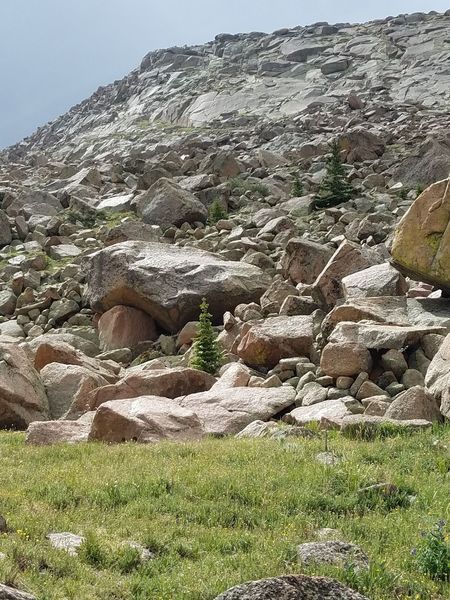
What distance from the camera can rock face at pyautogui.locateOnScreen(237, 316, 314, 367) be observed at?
57.3 ft

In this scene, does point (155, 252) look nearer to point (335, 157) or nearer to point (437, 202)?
point (437, 202)

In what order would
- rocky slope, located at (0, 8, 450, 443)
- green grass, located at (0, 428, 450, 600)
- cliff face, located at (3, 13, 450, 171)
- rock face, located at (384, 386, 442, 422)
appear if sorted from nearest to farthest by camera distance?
green grass, located at (0, 428, 450, 600), rock face, located at (384, 386, 442, 422), rocky slope, located at (0, 8, 450, 443), cliff face, located at (3, 13, 450, 171)

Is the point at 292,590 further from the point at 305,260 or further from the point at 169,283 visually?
the point at 305,260

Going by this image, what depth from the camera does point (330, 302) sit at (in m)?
19.7

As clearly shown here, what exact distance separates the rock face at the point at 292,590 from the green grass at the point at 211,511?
1.11 metres

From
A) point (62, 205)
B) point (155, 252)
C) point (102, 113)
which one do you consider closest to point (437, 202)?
point (155, 252)

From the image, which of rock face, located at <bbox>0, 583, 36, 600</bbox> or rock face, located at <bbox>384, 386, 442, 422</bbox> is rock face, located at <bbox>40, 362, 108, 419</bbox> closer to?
rock face, located at <bbox>384, 386, 442, 422</bbox>

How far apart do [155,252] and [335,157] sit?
1569 centimetres

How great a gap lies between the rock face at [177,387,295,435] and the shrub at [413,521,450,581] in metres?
6.83

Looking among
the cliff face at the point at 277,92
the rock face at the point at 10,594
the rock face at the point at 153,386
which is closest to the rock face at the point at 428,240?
the rock face at the point at 153,386

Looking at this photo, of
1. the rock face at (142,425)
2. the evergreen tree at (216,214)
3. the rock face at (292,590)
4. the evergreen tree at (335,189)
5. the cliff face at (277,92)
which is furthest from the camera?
the cliff face at (277,92)

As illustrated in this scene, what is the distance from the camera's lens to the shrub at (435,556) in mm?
6531

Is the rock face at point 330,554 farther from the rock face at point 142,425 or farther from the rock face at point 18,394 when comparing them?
the rock face at point 18,394

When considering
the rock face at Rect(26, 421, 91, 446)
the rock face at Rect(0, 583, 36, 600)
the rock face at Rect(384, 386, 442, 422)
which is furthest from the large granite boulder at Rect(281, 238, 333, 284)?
the rock face at Rect(0, 583, 36, 600)
